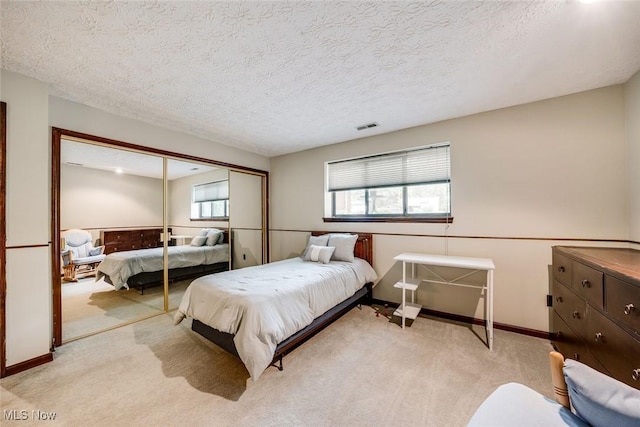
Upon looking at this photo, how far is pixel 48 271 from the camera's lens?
7.54 ft

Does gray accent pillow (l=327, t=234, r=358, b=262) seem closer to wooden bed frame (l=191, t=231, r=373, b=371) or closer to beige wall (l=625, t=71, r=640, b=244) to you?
wooden bed frame (l=191, t=231, r=373, b=371)

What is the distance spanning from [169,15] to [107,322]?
3.42 meters

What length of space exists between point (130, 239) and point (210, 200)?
1262 millimetres

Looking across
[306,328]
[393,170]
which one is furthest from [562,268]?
[306,328]

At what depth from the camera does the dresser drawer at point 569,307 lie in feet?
5.71

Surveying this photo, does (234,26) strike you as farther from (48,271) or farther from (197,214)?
(197,214)

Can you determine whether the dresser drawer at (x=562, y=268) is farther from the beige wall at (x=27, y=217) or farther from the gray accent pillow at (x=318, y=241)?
the beige wall at (x=27, y=217)

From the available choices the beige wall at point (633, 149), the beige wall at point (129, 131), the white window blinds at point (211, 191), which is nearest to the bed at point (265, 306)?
the white window blinds at point (211, 191)

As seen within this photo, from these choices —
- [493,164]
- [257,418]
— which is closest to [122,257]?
[257,418]

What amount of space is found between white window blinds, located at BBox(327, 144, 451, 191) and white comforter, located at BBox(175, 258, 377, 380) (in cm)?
152

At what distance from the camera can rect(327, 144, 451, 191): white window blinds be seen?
3.28m

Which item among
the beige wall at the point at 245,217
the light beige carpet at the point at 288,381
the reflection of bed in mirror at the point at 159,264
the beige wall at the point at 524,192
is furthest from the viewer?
the beige wall at the point at 245,217

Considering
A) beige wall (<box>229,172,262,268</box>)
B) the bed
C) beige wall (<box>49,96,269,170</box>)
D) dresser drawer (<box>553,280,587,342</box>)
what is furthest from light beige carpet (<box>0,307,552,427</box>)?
beige wall (<box>49,96,269,170</box>)

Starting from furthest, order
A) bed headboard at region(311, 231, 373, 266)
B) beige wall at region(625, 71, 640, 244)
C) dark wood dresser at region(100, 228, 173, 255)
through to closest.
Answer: bed headboard at region(311, 231, 373, 266), dark wood dresser at region(100, 228, 173, 255), beige wall at region(625, 71, 640, 244)
